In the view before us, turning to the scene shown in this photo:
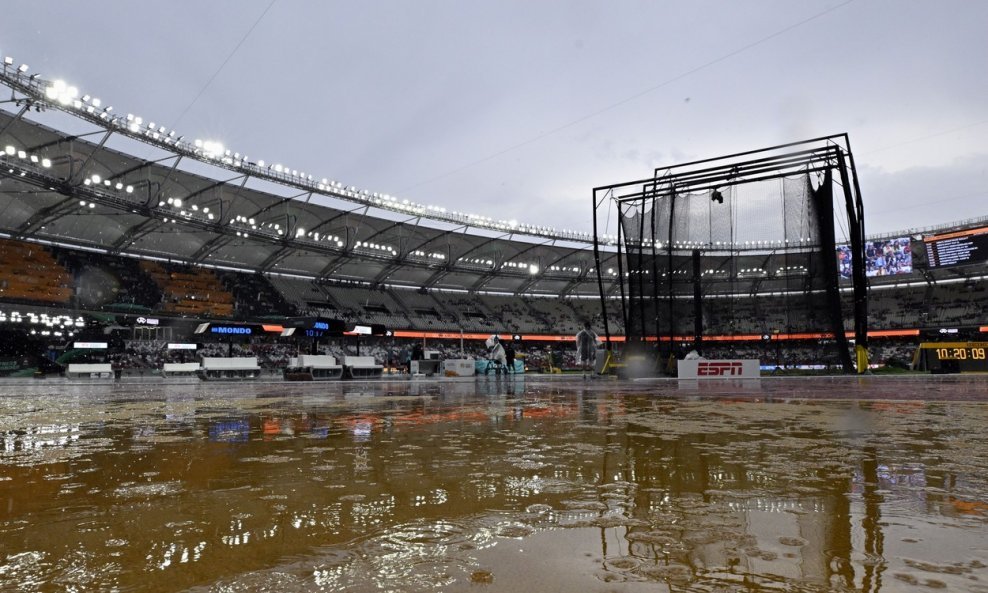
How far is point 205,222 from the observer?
39.8 metres

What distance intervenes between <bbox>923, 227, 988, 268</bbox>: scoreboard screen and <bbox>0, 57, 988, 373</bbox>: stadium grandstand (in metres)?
0.14

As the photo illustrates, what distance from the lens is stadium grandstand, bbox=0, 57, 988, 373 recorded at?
32.4m

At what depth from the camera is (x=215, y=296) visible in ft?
152

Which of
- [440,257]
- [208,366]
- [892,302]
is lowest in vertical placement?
[208,366]

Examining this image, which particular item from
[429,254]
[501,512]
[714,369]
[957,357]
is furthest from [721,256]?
[429,254]

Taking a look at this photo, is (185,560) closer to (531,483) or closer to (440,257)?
(531,483)

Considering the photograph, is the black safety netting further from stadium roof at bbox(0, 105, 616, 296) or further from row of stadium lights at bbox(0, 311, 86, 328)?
row of stadium lights at bbox(0, 311, 86, 328)

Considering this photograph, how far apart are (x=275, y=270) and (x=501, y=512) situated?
55.8 meters

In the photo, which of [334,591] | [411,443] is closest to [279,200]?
[411,443]

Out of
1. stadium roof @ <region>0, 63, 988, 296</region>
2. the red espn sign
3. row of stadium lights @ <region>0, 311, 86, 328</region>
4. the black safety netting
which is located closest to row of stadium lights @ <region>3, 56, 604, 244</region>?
stadium roof @ <region>0, 63, 988, 296</region>

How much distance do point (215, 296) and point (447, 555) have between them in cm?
5026

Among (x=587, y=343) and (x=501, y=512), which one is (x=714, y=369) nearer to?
(x=587, y=343)

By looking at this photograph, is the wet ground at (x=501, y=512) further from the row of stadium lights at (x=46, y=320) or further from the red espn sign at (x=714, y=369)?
the row of stadium lights at (x=46, y=320)

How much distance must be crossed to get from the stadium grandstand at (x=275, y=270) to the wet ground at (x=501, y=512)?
1947 cm
